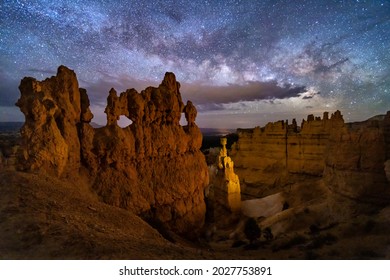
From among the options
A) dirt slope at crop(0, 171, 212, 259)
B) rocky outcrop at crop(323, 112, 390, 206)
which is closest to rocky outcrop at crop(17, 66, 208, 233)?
dirt slope at crop(0, 171, 212, 259)

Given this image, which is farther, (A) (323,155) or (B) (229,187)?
(B) (229,187)

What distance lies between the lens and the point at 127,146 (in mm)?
16250

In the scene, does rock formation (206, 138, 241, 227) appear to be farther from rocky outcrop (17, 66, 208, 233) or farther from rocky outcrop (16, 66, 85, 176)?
rocky outcrop (16, 66, 85, 176)

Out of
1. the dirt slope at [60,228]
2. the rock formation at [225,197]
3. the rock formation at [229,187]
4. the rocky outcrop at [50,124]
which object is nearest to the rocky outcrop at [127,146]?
the rocky outcrop at [50,124]

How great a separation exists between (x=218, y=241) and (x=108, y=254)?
1539cm

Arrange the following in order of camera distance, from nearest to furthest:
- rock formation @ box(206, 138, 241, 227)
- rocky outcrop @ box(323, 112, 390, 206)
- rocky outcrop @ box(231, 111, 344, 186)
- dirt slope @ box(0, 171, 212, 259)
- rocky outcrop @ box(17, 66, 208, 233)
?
dirt slope @ box(0, 171, 212, 259)
rocky outcrop @ box(17, 66, 208, 233)
rocky outcrop @ box(323, 112, 390, 206)
rock formation @ box(206, 138, 241, 227)
rocky outcrop @ box(231, 111, 344, 186)

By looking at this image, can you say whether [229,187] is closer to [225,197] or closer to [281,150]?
[225,197]

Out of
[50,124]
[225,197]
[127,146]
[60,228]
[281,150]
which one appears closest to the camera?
[60,228]

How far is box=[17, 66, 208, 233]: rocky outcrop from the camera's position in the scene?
41.8ft

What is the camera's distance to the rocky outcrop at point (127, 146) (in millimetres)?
12734

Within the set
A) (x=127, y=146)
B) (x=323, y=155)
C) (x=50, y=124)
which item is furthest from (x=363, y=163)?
(x=50, y=124)

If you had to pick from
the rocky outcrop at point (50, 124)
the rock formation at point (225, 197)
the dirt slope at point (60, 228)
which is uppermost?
the rocky outcrop at point (50, 124)

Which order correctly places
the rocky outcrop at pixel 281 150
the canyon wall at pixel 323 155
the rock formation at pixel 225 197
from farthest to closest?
the rocky outcrop at pixel 281 150, the rock formation at pixel 225 197, the canyon wall at pixel 323 155

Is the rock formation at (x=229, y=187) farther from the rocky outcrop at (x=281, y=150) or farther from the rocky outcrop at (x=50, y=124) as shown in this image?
the rocky outcrop at (x=50, y=124)
